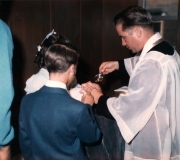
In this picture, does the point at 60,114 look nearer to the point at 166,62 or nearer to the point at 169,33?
the point at 166,62

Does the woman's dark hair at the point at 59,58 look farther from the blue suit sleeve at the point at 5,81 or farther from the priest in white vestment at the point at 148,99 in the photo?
the priest in white vestment at the point at 148,99

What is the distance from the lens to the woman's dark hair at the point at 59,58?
1.19 meters

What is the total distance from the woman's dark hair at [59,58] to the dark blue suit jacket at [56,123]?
0.10 m

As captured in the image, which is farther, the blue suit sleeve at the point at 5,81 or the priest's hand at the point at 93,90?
the priest's hand at the point at 93,90

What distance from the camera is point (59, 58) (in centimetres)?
119

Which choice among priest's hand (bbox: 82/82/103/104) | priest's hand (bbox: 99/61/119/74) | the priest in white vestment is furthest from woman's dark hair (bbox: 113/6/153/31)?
priest's hand (bbox: 99/61/119/74)

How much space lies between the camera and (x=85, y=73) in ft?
11.4

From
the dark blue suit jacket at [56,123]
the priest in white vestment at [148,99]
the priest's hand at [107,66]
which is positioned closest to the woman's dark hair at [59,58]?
the dark blue suit jacket at [56,123]

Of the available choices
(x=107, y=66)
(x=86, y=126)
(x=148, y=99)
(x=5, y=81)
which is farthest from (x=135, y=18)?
(x=5, y=81)

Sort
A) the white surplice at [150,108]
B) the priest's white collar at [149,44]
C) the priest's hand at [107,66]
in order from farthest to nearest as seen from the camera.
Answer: the priest's hand at [107,66]
the priest's white collar at [149,44]
the white surplice at [150,108]

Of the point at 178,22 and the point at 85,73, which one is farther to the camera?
the point at 85,73

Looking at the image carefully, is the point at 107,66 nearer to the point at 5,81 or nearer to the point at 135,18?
the point at 135,18

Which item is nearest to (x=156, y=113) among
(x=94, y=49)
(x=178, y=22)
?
(x=178, y=22)

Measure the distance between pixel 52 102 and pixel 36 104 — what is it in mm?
80
